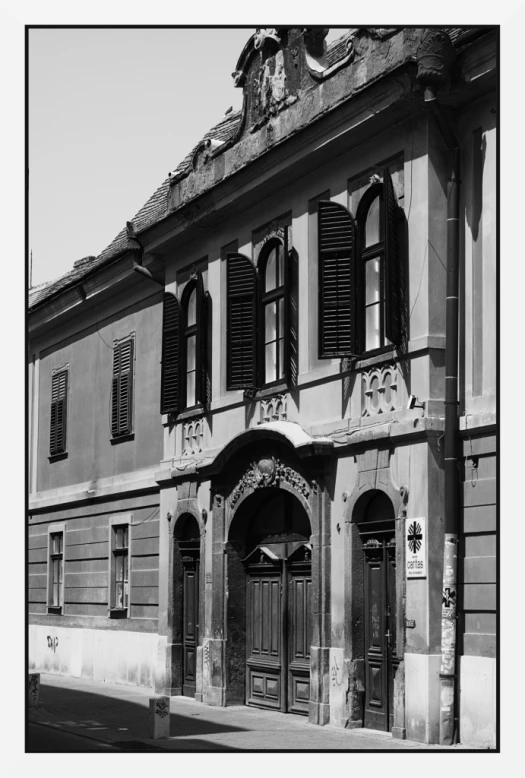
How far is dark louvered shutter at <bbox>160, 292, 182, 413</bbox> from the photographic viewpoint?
73.8 ft

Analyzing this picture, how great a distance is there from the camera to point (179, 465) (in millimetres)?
22484

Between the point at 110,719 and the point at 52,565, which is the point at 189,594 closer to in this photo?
the point at 110,719

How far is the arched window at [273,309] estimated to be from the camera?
19438mm

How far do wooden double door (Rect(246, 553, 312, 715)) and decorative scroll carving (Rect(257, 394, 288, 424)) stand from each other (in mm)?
1938

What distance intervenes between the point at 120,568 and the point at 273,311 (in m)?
7.78

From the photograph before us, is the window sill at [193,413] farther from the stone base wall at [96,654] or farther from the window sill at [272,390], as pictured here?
the stone base wall at [96,654]

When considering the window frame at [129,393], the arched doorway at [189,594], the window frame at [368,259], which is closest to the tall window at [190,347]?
the arched doorway at [189,594]

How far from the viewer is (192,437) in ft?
72.8

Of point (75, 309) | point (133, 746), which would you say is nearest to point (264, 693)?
point (133, 746)

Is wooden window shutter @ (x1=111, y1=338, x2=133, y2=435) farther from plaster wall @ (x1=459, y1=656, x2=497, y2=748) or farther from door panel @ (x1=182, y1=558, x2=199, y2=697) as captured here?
plaster wall @ (x1=459, y1=656, x2=497, y2=748)

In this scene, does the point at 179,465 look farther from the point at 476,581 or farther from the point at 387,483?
the point at 476,581

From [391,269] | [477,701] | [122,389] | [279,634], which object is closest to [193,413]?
[122,389]

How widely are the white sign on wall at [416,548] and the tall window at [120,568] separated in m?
10.4

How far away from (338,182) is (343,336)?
2148mm
